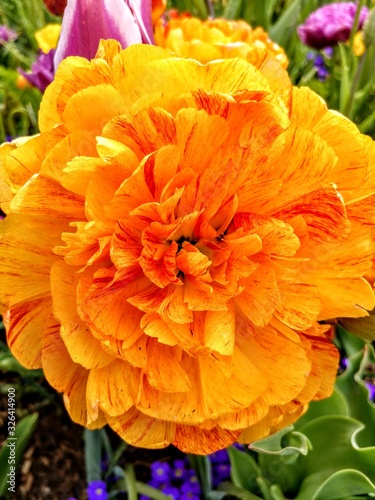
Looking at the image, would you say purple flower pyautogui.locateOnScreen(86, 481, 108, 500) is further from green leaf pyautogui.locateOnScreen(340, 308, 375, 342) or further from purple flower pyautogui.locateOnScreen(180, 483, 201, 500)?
green leaf pyautogui.locateOnScreen(340, 308, 375, 342)

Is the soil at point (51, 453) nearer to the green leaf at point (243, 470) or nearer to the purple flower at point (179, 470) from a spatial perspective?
the purple flower at point (179, 470)

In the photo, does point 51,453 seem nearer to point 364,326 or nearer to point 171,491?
point 171,491

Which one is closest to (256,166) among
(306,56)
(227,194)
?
(227,194)

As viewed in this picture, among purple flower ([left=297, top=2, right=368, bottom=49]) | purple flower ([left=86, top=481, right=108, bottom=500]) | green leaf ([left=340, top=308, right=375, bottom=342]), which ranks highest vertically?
purple flower ([left=297, top=2, right=368, bottom=49])

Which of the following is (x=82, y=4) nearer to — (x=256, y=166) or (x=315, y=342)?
(x=256, y=166)

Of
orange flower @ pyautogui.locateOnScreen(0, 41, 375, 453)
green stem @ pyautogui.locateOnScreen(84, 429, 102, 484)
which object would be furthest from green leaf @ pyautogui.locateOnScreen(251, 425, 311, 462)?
green stem @ pyautogui.locateOnScreen(84, 429, 102, 484)
